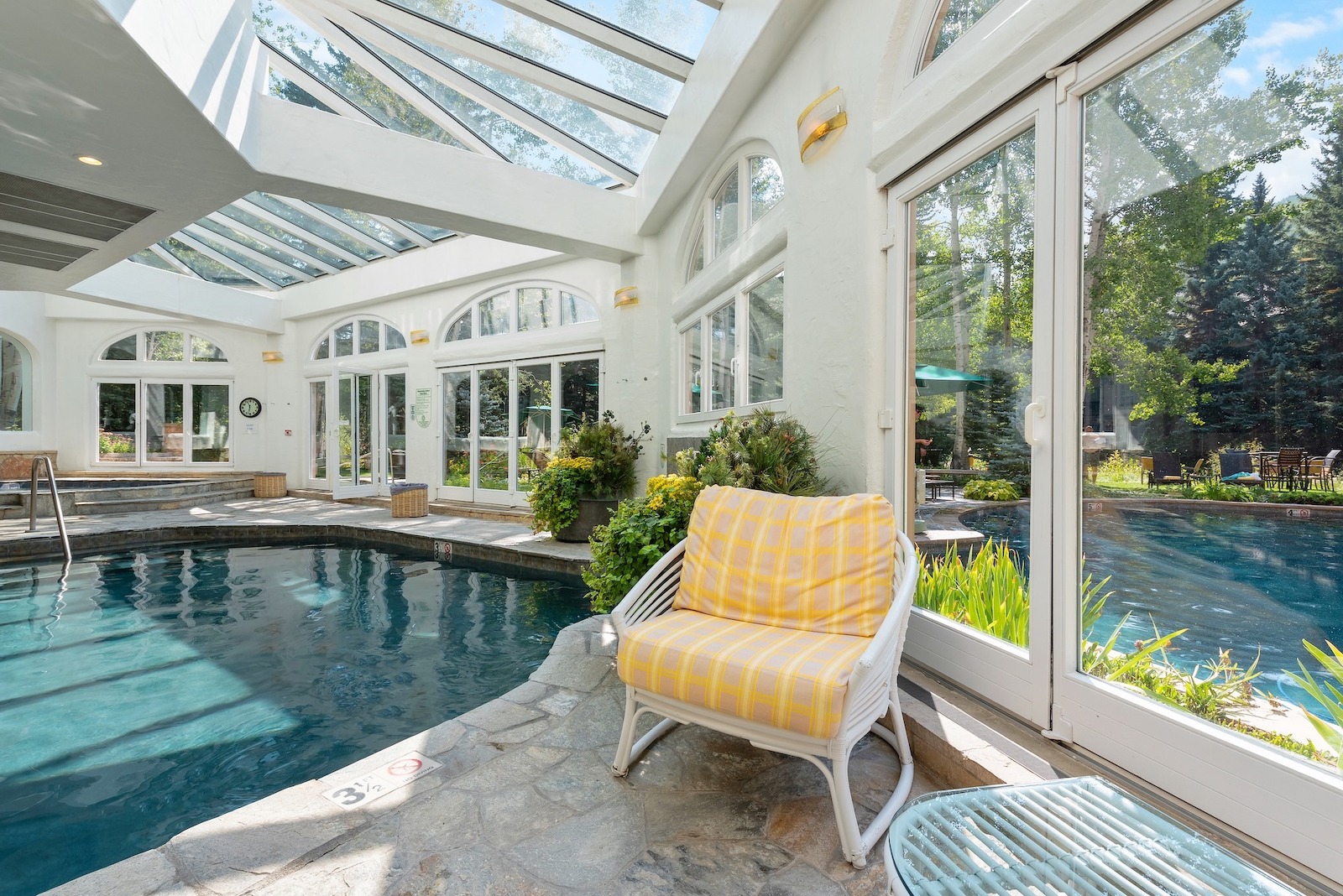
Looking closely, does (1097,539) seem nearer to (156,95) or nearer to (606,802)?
(606,802)

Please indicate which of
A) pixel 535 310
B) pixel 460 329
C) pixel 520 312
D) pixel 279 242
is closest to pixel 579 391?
pixel 535 310

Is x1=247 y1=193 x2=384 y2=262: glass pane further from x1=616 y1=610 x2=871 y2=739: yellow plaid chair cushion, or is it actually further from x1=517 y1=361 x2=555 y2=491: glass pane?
x1=616 y1=610 x2=871 y2=739: yellow plaid chair cushion

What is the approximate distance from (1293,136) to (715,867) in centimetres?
221

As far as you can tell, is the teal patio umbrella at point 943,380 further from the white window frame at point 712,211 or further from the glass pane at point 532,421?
the glass pane at point 532,421

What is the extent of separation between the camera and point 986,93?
2.26 metres

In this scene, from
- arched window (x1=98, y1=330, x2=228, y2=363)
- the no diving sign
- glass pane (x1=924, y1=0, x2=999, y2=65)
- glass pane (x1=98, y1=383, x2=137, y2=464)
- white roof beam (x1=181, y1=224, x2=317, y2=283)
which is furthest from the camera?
arched window (x1=98, y1=330, x2=228, y2=363)

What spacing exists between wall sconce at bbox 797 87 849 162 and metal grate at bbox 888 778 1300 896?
306 cm

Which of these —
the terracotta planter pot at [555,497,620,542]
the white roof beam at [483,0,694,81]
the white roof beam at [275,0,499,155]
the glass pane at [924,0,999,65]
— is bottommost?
the terracotta planter pot at [555,497,620,542]

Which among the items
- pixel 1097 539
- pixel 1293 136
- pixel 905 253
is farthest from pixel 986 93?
pixel 1097 539

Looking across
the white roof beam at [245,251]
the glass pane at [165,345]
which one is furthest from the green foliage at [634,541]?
the glass pane at [165,345]

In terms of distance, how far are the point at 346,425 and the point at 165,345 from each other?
4.27 m

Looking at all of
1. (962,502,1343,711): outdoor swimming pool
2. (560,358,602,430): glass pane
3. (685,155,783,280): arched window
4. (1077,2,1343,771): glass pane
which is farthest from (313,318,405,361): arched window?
(962,502,1343,711): outdoor swimming pool

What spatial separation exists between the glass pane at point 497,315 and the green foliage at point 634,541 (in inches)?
236

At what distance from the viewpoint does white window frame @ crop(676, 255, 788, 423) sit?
442cm
